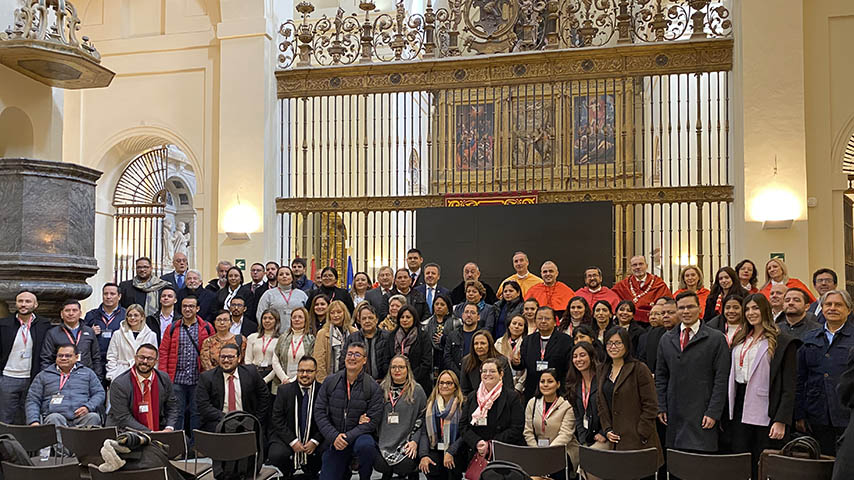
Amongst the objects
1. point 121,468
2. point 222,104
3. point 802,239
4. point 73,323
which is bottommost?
point 121,468

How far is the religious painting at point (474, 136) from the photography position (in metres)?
11.3

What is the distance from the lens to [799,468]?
418 centimetres

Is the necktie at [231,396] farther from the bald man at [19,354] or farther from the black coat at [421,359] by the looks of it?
the bald man at [19,354]

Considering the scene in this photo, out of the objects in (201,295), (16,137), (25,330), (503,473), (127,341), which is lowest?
(503,473)

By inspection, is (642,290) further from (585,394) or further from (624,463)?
(624,463)

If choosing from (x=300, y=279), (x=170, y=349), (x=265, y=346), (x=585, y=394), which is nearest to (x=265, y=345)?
(x=265, y=346)

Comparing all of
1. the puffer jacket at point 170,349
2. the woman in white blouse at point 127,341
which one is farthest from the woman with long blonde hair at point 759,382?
the woman in white blouse at point 127,341

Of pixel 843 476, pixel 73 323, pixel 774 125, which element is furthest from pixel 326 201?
pixel 843 476

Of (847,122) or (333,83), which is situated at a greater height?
(333,83)

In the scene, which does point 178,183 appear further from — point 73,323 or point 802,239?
point 802,239

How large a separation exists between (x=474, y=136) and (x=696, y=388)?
276 inches

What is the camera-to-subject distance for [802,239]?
31.7 feet

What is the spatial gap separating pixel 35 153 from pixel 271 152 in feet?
10.9

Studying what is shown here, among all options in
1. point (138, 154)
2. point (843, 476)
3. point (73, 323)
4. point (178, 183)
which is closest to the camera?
point (843, 476)
